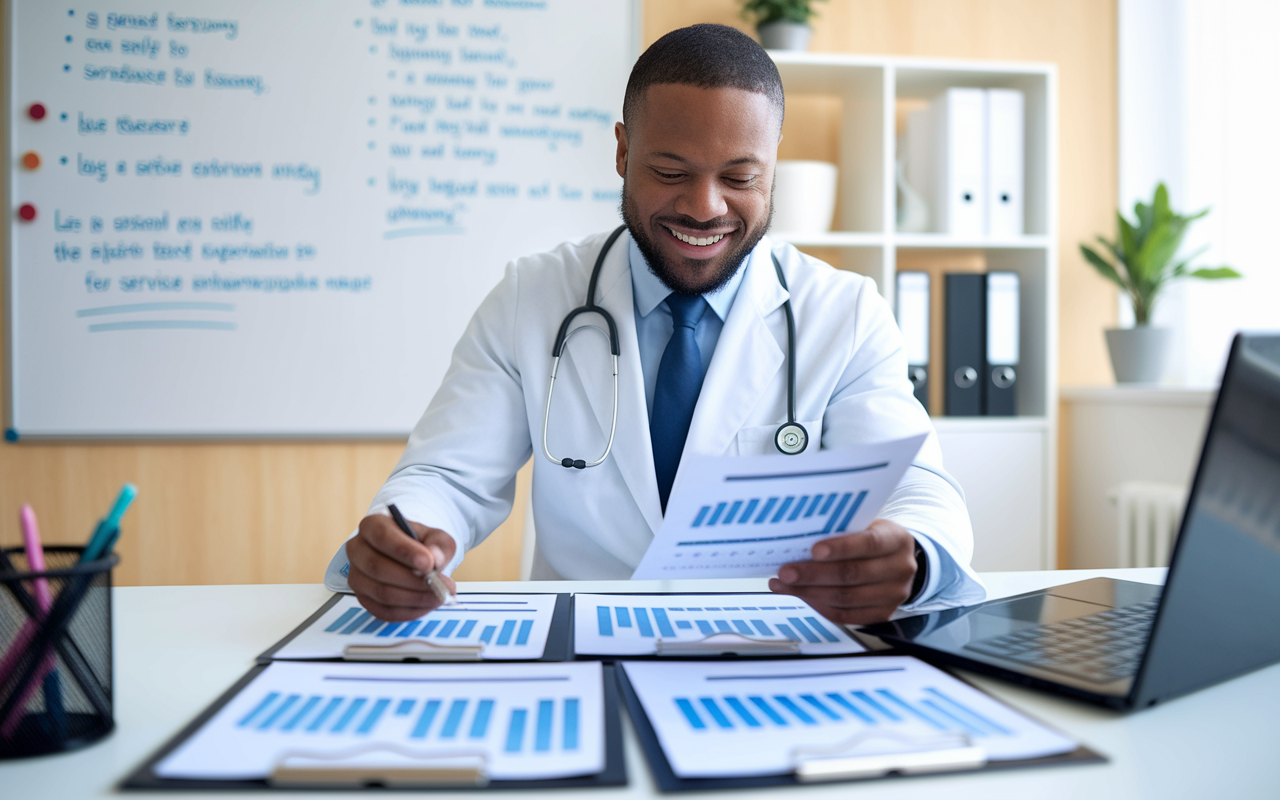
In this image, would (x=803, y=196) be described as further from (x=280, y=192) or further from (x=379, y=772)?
(x=379, y=772)

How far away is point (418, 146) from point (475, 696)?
204cm

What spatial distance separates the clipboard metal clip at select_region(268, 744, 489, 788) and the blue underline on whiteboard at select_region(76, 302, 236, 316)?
210cm

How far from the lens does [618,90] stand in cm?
239

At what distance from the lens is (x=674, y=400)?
4.02ft

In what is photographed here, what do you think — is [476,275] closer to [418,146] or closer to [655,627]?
[418,146]

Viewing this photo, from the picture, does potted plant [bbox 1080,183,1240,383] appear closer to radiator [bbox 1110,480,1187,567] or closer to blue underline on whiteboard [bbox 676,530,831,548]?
radiator [bbox 1110,480,1187,567]

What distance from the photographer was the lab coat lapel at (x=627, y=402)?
3.89ft

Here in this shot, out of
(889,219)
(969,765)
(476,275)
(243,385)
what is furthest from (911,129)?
(969,765)

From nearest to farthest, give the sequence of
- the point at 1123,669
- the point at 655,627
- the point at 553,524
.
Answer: the point at 1123,669
the point at 655,627
the point at 553,524

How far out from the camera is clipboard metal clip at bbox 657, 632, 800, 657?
70 centimetres

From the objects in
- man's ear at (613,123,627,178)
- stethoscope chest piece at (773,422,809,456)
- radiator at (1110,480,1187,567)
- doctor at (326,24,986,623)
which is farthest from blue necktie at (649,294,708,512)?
radiator at (1110,480,1187,567)

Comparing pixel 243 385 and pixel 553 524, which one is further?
pixel 243 385

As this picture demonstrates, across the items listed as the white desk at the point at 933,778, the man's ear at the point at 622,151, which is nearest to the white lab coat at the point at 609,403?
the man's ear at the point at 622,151

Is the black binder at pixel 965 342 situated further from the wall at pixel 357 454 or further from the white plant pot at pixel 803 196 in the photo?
the wall at pixel 357 454
